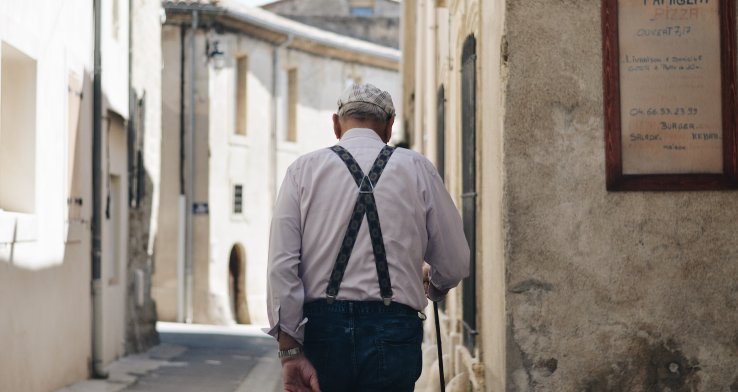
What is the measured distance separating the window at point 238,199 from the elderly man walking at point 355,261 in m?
24.9

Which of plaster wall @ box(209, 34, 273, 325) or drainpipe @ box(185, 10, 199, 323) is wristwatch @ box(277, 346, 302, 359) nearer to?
plaster wall @ box(209, 34, 273, 325)

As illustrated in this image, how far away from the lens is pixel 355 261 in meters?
3.65

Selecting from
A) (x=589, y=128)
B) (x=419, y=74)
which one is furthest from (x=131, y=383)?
(x=589, y=128)

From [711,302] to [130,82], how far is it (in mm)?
10069

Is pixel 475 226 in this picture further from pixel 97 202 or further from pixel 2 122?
pixel 97 202

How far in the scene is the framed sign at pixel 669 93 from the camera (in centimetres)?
527

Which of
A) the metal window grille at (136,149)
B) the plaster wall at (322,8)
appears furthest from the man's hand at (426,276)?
the plaster wall at (322,8)

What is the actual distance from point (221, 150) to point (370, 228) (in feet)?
80.3

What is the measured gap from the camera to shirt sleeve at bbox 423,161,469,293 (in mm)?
3861

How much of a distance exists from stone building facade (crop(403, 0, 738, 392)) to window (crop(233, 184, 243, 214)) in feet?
77.0

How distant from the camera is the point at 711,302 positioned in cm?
524

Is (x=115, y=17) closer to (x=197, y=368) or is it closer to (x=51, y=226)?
(x=197, y=368)

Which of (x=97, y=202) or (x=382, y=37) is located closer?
(x=97, y=202)

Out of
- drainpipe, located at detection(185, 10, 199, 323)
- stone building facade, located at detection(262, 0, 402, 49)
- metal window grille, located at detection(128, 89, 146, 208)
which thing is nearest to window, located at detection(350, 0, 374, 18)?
stone building facade, located at detection(262, 0, 402, 49)
